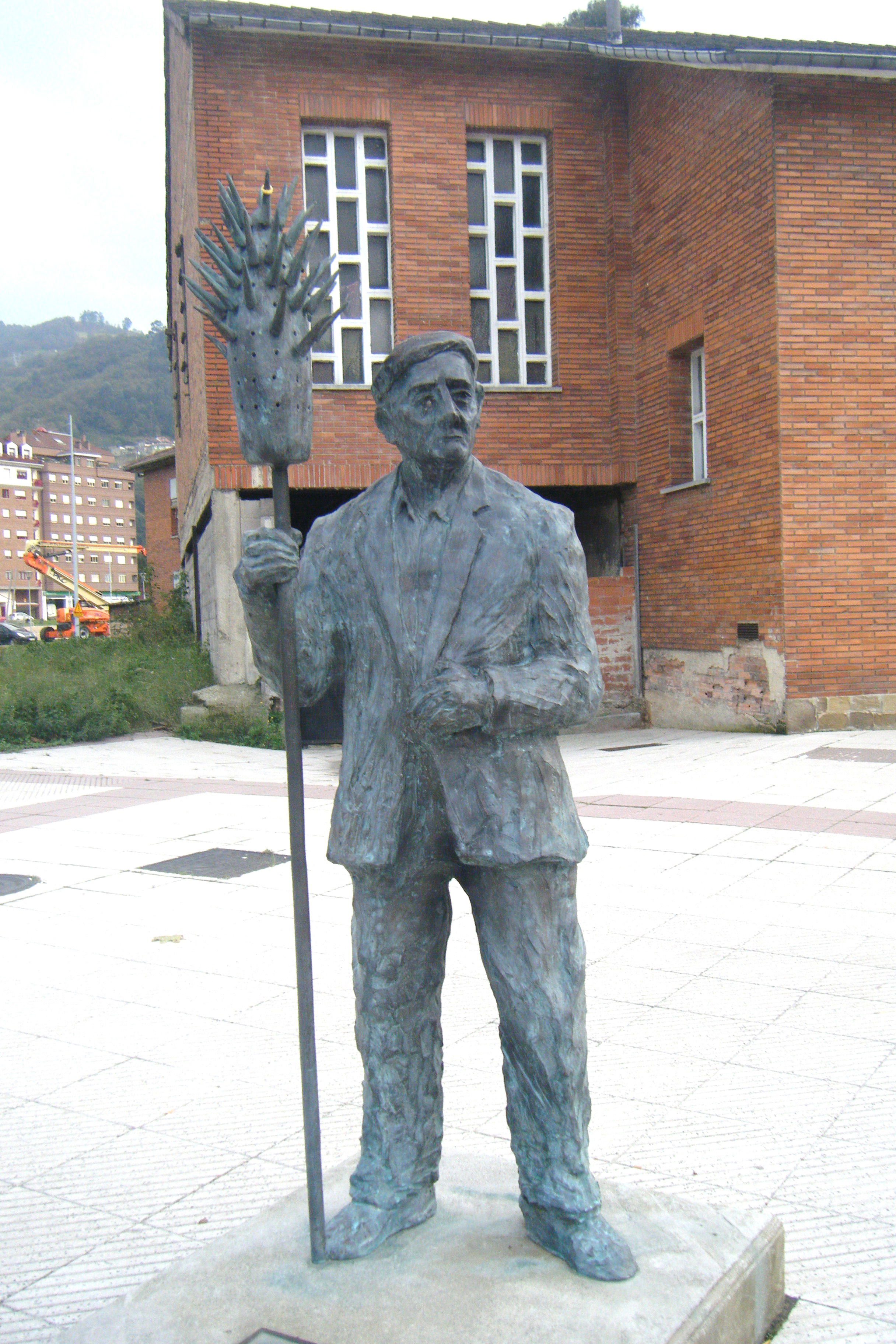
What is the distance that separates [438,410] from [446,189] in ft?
44.9

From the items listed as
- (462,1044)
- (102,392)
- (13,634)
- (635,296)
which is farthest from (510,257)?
(102,392)

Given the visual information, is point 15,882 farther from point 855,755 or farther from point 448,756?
point 855,755

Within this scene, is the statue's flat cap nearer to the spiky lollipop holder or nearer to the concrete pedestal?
the spiky lollipop holder

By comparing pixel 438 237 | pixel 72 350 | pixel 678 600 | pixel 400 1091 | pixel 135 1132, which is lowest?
pixel 135 1132

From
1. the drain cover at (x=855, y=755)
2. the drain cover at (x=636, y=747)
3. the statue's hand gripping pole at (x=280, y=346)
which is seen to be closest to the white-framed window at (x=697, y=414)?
the drain cover at (x=636, y=747)

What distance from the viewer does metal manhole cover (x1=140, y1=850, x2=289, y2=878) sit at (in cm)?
688

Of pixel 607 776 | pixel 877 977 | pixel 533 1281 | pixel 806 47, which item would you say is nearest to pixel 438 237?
pixel 806 47

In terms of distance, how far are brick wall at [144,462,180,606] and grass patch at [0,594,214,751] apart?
72.7ft

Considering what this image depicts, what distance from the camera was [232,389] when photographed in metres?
2.21

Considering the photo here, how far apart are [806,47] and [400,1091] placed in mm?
12228

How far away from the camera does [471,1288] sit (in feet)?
7.18

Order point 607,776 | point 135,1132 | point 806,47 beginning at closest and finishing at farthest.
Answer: point 135,1132 < point 607,776 < point 806,47

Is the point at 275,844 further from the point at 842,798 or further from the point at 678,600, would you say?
the point at 678,600

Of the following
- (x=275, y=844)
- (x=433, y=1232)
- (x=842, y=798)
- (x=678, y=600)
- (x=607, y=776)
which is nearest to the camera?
(x=433, y=1232)
